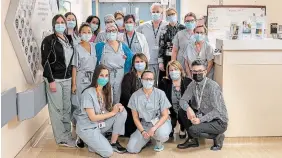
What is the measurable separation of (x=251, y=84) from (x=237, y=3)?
3.52 metres

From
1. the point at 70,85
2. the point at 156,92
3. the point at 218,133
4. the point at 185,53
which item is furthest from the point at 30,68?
the point at 218,133

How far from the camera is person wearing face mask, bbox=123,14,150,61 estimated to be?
423cm

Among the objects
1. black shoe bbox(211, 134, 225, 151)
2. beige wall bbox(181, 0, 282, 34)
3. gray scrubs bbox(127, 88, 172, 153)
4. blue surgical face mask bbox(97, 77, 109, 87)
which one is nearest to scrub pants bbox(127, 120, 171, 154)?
gray scrubs bbox(127, 88, 172, 153)

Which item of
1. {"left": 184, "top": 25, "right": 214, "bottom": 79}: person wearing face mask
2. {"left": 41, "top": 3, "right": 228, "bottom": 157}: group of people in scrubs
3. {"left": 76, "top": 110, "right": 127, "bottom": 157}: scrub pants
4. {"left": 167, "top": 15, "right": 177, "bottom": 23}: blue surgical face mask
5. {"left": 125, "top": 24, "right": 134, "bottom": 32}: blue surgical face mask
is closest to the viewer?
{"left": 76, "top": 110, "right": 127, "bottom": 157}: scrub pants

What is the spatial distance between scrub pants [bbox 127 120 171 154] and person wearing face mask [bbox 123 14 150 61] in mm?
938

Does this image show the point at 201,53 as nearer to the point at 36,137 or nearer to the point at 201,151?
the point at 201,151

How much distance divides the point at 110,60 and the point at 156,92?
0.64m

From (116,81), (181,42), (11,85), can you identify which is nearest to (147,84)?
(116,81)

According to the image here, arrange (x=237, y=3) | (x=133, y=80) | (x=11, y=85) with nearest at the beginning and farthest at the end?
(x=11, y=85), (x=133, y=80), (x=237, y=3)

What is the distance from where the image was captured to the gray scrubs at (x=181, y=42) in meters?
4.24

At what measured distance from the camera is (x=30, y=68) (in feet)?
12.1

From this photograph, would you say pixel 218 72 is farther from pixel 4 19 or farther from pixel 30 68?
pixel 4 19

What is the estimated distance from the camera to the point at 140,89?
3.81 meters

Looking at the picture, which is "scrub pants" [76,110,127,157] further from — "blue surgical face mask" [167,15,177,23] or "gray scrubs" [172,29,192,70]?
"blue surgical face mask" [167,15,177,23]
